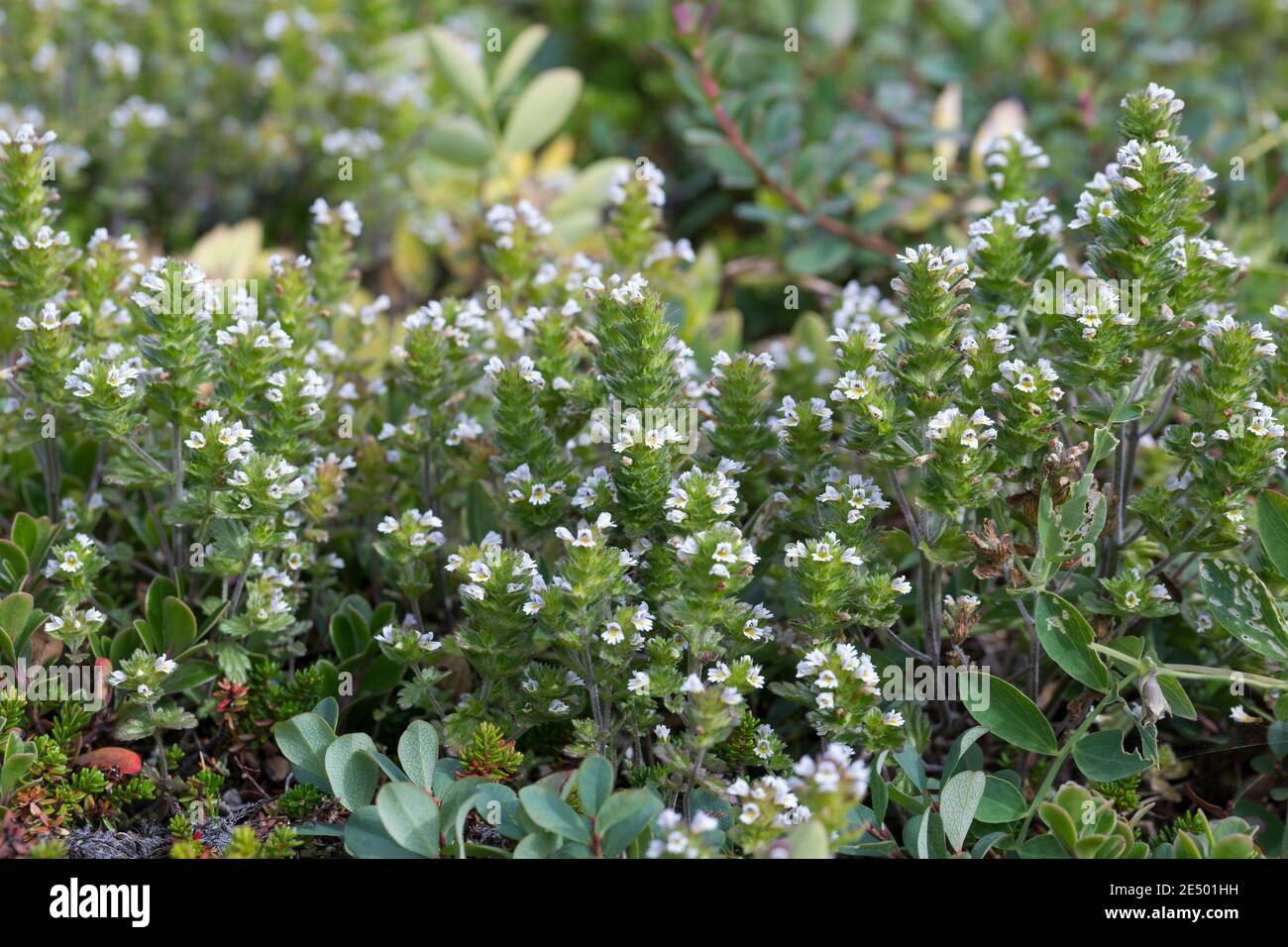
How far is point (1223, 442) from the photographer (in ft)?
8.49

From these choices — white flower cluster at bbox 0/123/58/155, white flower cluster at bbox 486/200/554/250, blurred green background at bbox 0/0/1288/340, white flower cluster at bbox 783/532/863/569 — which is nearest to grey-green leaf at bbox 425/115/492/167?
blurred green background at bbox 0/0/1288/340

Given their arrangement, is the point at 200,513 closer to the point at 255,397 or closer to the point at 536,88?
the point at 255,397

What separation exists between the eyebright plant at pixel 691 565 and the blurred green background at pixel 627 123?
1309mm

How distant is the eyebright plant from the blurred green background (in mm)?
1309

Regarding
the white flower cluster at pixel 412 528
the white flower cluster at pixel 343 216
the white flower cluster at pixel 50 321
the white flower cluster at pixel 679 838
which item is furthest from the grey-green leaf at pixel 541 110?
the white flower cluster at pixel 679 838

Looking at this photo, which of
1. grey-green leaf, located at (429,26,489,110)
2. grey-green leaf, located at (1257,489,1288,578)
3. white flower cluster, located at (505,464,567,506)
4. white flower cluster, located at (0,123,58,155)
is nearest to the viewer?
grey-green leaf, located at (1257,489,1288,578)

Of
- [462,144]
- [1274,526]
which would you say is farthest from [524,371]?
[462,144]

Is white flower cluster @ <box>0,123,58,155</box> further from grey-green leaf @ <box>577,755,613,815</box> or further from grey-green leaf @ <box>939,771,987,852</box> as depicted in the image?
grey-green leaf @ <box>939,771,987,852</box>

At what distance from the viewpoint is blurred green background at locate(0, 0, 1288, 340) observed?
441cm

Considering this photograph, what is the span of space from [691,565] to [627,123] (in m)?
3.60

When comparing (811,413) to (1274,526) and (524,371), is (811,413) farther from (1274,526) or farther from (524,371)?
(1274,526)

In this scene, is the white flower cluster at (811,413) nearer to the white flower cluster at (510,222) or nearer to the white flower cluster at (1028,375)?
the white flower cluster at (1028,375)

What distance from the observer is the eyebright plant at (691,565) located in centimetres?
248
